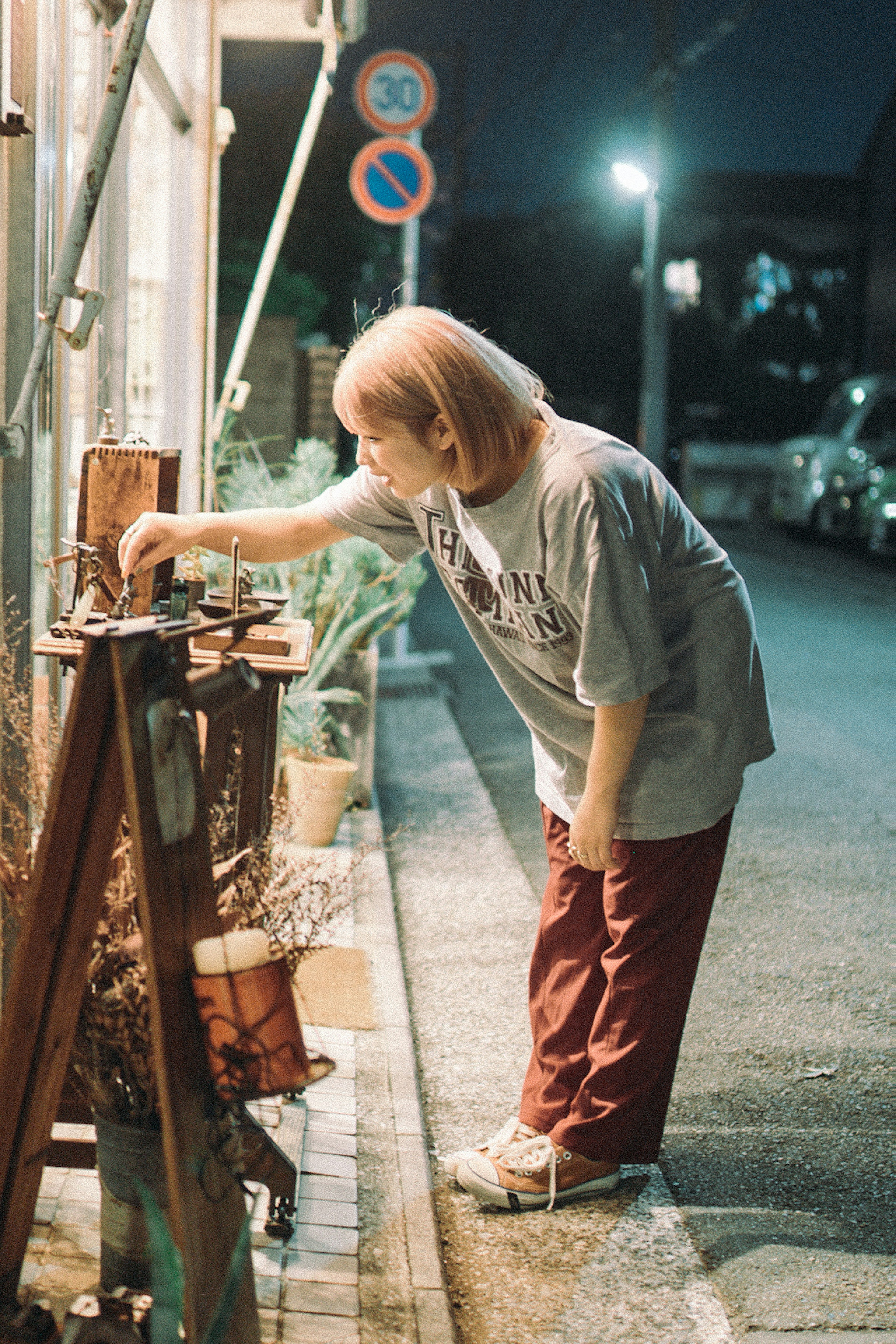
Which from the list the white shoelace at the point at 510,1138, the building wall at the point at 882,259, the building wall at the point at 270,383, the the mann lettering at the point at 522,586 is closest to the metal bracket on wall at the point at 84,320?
the the mann lettering at the point at 522,586

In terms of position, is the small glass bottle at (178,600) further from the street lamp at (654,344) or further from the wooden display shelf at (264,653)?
the street lamp at (654,344)

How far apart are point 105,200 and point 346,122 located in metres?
18.4

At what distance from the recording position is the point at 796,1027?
4.42 m

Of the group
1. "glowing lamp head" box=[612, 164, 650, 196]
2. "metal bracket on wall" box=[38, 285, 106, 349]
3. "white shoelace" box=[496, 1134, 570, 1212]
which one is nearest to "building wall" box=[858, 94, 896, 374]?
"glowing lamp head" box=[612, 164, 650, 196]

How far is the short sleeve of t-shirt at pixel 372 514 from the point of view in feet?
10.3

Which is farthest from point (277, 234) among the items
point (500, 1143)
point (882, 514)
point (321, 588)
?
point (882, 514)

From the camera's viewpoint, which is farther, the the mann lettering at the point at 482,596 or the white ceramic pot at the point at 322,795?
the white ceramic pot at the point at 322,795

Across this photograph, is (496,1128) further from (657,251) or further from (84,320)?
(657,251)

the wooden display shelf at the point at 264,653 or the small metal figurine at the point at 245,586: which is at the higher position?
the small metal figurine at the point at 245,586

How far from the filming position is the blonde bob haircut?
8.34 feet

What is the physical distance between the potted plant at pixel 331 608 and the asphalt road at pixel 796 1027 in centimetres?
95

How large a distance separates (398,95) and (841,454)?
1116 centimetres

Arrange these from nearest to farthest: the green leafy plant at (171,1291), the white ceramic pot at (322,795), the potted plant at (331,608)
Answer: the green leafy plant at (171,1291), the white ceramic pot at (322,795), the potted plant at (331,608)

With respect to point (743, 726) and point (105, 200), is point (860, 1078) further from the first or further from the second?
point (105, 200)
